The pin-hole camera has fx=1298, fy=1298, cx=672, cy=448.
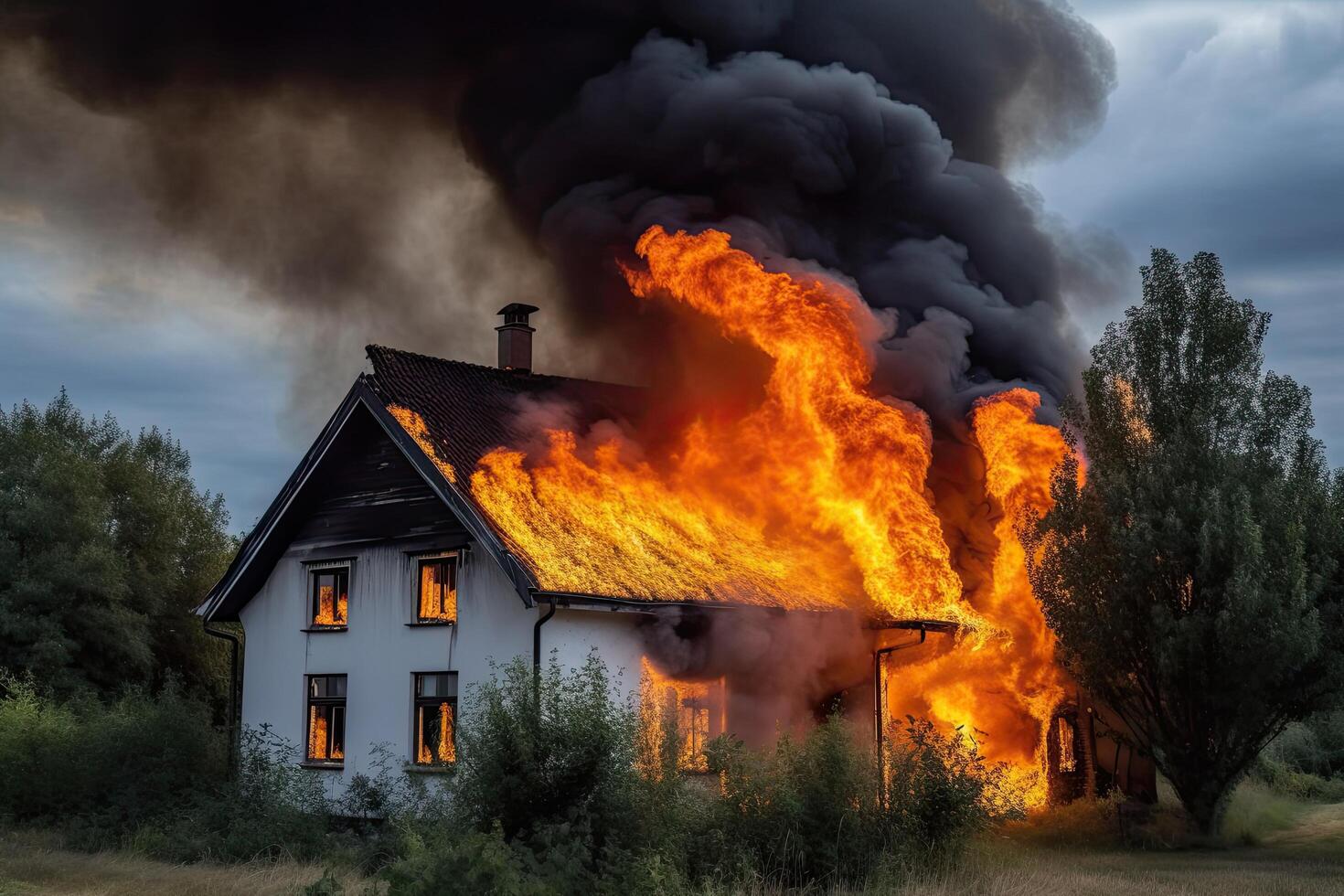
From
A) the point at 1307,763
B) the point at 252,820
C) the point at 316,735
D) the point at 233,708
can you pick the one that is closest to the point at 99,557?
the point at 233,708

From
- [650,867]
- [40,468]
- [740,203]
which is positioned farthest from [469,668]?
[40,468]

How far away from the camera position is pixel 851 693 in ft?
71.8

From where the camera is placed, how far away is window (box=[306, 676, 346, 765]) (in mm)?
22062

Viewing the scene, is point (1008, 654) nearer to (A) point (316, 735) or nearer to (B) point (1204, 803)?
(B) point (1204, 803)

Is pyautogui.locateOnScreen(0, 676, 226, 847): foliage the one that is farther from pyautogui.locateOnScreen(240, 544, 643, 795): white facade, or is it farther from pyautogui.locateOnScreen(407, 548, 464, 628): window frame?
pyautogui.locateOnScreen(407, 548, 464, 628): window frame

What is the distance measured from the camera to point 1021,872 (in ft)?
50.9

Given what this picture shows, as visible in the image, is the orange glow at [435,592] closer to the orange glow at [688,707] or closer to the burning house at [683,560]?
the burning house at [683,560]

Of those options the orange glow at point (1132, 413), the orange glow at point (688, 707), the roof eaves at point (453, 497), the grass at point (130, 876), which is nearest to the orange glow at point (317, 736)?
the grass at point (130, 876)

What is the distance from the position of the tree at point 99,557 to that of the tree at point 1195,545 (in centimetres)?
2303

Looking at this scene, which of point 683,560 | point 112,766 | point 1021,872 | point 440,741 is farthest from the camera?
point 112,766

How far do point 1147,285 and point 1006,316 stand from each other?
93.5 inches

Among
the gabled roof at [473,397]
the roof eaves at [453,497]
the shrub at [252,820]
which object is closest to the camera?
the roof eaves at [453,497]

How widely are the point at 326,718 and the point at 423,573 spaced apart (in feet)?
11.5

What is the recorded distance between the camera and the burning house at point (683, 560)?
19.8 m
